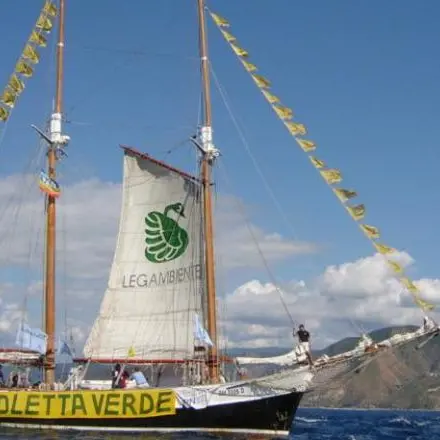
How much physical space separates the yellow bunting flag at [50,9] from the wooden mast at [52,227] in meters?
0.50

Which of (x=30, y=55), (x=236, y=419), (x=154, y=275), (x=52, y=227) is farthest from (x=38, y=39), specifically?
(x=236, y=419)

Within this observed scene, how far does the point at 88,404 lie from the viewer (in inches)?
1966

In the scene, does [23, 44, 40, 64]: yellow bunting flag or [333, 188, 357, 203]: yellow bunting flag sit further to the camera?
[23, 44, 40, 64]: yellow bunting flag

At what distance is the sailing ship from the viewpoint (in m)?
48.3

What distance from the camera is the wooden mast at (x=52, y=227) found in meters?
55.8

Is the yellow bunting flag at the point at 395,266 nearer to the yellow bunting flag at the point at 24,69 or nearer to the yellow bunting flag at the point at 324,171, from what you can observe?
the yellow bunting flag at the point at 324,171

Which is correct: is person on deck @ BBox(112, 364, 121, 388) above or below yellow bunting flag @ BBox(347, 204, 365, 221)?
below

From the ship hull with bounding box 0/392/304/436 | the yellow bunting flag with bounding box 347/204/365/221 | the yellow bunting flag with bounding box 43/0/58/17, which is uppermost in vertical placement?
the yellow bunting flag with bounding box 43/0/58/17

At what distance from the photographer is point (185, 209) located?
188 feet

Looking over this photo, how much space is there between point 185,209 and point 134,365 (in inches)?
453

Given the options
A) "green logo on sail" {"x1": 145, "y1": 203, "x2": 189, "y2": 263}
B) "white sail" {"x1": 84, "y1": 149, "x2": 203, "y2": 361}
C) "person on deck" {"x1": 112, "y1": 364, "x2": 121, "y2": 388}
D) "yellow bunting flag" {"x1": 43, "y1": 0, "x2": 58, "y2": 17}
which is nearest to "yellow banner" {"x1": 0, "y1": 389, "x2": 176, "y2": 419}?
"person on deck" {"x1": 112, "y1": 364, "x2": 121, "y2": 388}

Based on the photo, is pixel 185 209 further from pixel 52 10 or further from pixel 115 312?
pixel 52 10

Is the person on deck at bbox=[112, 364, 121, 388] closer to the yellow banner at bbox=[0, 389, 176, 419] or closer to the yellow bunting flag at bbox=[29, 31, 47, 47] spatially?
the yellow banner at bbox=[0, 389, 176, 419]

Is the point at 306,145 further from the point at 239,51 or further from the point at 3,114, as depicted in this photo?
the point at 3,114
